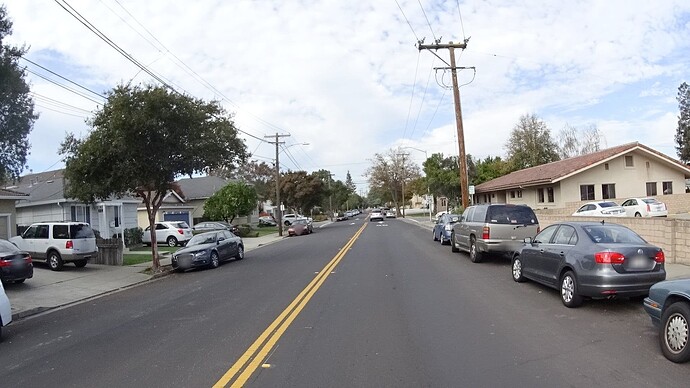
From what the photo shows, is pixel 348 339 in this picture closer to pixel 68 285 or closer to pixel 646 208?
pixel 68 285

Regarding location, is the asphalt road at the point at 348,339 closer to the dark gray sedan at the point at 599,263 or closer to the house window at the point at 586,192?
the dark gray sedan at the point at 599,263

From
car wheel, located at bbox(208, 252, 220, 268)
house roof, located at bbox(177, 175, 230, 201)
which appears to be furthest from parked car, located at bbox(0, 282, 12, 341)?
house roof, located at bbox(177, 175, 230, 201)

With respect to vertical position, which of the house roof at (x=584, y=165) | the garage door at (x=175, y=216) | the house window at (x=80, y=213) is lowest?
the garage door at (x=175, y=216)

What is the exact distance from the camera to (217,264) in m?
20.2

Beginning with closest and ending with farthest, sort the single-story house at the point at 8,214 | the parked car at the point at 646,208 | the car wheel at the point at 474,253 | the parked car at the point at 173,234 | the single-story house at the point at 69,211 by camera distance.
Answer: the car wheel at the point at 474,253 < the single-story house at the point at 8,214 < the parked car at the point at 646,208 < the single-story house at the point at 69,211 < the parked car at the point at 173,234

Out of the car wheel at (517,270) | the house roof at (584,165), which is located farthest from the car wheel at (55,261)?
the house roof at (584,165)

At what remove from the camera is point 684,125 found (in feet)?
187

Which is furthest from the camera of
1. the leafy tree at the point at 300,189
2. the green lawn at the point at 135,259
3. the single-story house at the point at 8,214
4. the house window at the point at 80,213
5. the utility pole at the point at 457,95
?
the leafy tree at the point at 300,189

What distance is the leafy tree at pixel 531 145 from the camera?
203ft

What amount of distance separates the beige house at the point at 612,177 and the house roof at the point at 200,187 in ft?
106

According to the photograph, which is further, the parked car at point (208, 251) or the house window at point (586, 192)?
the house window at point (586, 192)

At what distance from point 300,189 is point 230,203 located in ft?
77.5

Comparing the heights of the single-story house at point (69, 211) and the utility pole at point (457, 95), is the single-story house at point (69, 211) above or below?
below

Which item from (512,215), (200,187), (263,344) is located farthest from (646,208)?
(200,187)
